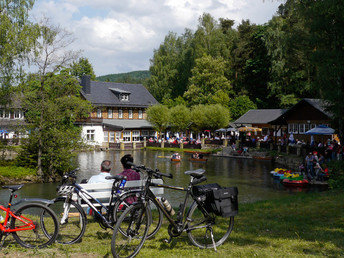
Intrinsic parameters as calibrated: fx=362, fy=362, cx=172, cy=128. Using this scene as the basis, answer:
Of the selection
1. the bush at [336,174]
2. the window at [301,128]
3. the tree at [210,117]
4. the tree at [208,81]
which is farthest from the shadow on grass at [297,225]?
the tree at [208,81]

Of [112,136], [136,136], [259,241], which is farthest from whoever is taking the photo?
[136,136]

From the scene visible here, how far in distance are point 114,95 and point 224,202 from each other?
56684 mm

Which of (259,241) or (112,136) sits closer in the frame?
(259,241)

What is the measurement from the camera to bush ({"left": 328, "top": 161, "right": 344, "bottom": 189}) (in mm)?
18656

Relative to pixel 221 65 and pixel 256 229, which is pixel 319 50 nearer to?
pixel 256 229

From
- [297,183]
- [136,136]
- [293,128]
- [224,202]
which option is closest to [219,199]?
[224,202]

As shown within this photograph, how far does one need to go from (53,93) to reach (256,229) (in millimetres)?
19894

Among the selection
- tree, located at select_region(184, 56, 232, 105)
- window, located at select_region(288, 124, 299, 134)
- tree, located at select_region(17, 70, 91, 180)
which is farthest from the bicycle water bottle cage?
tree, located at select_region(184, 56, 232, 105)

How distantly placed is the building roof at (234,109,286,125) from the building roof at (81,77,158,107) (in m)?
17.4

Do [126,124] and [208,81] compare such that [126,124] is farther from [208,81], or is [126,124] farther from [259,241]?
[259,241]

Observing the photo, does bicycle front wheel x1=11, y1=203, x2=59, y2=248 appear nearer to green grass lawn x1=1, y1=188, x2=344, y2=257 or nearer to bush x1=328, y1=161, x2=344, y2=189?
green grass lawn x1=1, y1=188, x2=344, y2=257

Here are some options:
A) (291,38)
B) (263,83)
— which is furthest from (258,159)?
(263,83)

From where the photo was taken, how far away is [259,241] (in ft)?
23.2

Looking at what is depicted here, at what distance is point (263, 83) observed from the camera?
6581 centimetres
